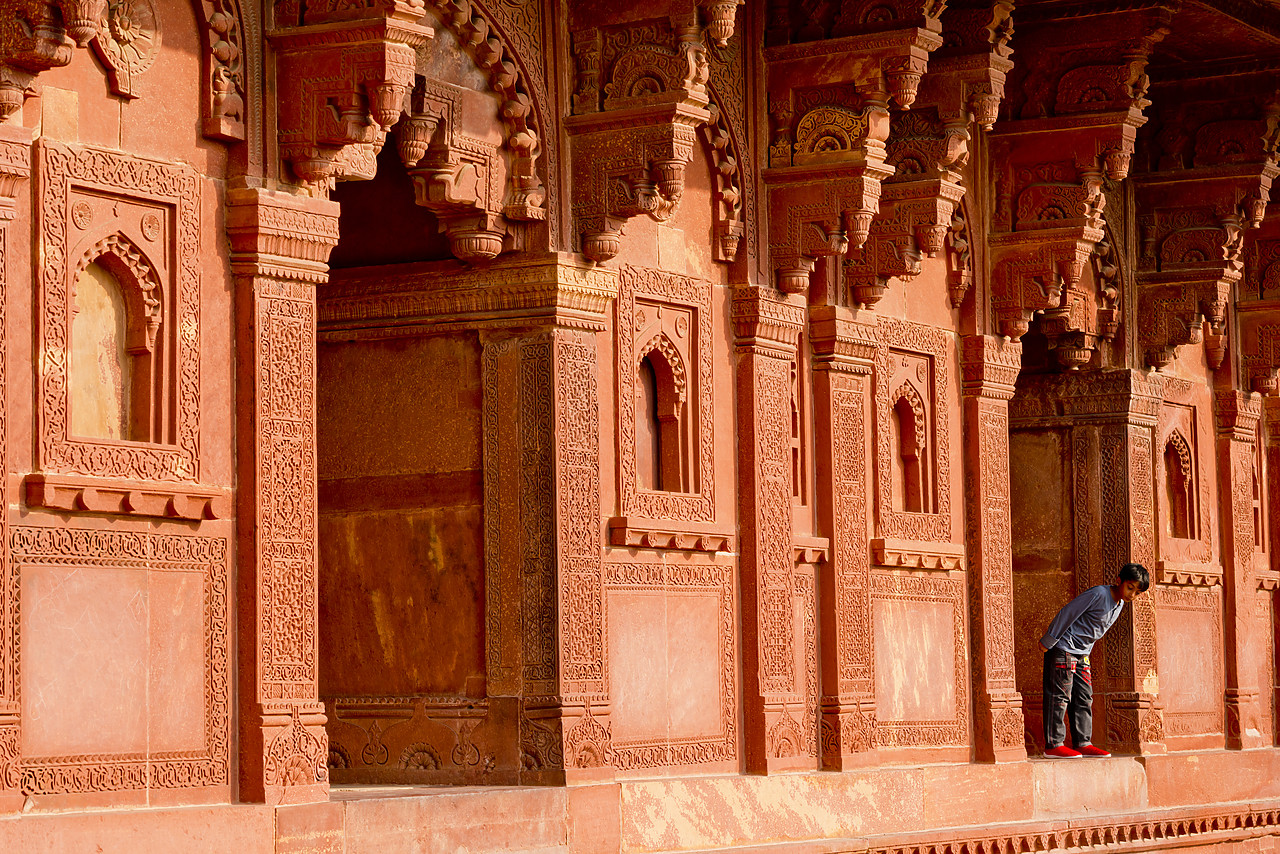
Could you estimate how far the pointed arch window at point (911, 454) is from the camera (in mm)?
12641

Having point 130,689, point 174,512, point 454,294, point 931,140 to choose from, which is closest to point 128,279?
point 174,512

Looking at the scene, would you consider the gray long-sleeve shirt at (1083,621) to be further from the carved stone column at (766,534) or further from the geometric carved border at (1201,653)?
the carved stone column at (766,534)

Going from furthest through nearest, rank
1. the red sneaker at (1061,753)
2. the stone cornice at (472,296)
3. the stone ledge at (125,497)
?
the red sneaker at (1061,753)
the stone cornice at (472,296)
the stone ledge at (125,497)

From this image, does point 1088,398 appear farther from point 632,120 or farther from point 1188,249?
point 632,120

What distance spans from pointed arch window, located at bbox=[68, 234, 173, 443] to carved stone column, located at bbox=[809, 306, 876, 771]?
14.8ft

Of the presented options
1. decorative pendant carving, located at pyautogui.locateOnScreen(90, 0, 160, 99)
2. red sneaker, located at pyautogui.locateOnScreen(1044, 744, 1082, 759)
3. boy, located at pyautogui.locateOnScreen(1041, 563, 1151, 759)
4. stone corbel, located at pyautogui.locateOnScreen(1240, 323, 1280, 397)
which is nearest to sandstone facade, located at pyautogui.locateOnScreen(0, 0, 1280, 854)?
decorative pendant carving, located at pyautogui.locateOnScreen(90, 0, 160, 99)

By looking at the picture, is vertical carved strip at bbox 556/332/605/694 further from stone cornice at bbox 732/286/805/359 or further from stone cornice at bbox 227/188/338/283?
stone cornice at bbox 227/188/338/283

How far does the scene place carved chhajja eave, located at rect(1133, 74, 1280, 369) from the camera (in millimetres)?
14352

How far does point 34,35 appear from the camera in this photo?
7223mm

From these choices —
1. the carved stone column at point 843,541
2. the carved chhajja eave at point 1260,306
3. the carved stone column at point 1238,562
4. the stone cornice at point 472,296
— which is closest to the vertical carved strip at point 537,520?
the stone cornice at point 472,296

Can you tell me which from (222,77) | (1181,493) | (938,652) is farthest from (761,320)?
(1181,493)

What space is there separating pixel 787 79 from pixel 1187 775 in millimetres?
5701

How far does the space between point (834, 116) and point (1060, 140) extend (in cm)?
237

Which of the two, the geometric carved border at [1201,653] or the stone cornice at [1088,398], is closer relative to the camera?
the stone cornice at [1088,398]
